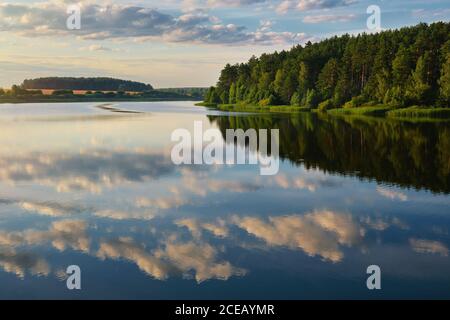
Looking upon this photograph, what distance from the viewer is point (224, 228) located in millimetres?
19297

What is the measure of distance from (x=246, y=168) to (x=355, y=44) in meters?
111

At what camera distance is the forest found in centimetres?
9969

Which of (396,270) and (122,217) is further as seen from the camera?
(122,217)

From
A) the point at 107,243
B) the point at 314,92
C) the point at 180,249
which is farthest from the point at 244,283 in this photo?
the point at 314,92

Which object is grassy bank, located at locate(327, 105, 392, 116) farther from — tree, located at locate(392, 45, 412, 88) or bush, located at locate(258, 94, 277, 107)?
bush, located at locate(258, 94, 277, 107)

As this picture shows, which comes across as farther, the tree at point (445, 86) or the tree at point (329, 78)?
the tree at point (329, 78)

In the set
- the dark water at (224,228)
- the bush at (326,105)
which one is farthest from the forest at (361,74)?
the dark water at (224,228)

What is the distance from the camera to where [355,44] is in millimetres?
134500

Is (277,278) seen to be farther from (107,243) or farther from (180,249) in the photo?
(107,243)

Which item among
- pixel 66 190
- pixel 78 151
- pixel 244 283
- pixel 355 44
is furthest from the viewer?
pixel 355 44

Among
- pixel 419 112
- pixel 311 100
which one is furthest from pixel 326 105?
pixel 419 112

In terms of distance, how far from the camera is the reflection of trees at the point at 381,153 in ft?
98.1

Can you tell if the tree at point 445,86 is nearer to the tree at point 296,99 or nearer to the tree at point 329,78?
the tree at point 329,78

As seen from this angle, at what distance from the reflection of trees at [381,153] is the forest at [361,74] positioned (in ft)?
145
